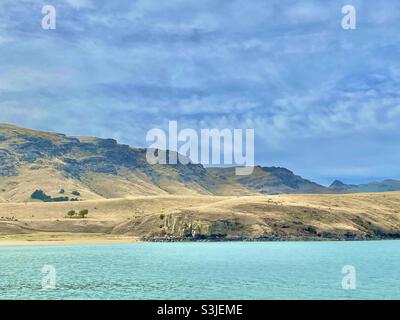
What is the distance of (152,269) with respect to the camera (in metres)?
103

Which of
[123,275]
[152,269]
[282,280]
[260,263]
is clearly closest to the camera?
[282,280]

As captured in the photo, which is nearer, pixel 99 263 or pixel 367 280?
pixel 367 280

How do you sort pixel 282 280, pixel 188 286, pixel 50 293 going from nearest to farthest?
1. pixel 50 293
2. pixel 188 286
3. pixel 282 280

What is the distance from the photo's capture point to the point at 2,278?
286ft

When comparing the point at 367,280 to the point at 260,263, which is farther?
the point at 260,263

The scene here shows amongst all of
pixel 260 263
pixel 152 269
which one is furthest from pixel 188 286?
pixel 260 263

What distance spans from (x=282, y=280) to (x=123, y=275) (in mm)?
28297

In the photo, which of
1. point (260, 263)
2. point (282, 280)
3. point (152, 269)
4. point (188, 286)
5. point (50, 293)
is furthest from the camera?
point (260, 263)

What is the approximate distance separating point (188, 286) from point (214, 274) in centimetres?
1727
